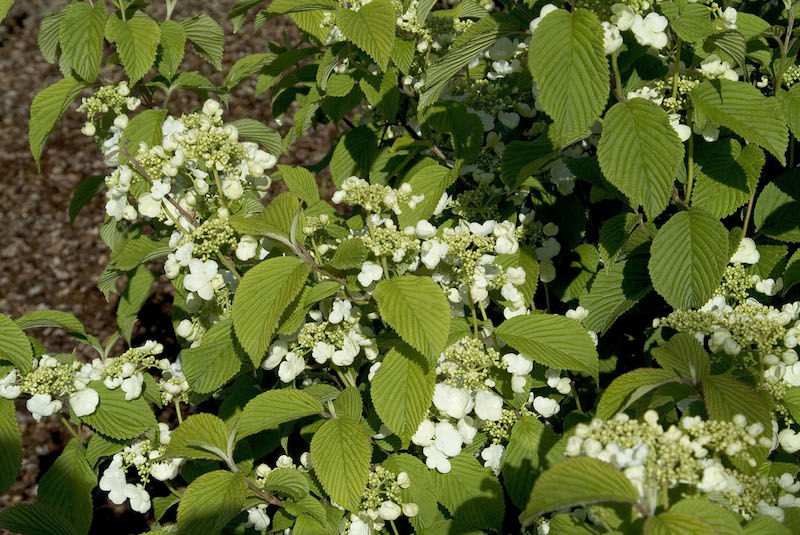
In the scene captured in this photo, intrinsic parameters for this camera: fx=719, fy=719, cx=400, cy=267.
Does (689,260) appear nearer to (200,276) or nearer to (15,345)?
(200,276)

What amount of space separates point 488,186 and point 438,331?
0.76m

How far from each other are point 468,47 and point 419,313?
640 mm

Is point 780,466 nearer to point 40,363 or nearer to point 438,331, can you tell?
point 438,331

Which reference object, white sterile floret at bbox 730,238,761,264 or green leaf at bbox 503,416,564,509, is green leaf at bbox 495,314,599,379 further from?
white sterile floret at bbox 730,238,761,264

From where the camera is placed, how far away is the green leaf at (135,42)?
7.62 feet

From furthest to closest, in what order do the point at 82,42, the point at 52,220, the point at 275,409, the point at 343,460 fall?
the point at 52,220 → the point at 82,42 → the point at 275,409 → the point at 343,460

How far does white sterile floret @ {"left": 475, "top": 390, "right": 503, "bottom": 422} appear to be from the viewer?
1794 millimetres

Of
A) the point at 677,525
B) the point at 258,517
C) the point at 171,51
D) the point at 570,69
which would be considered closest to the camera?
the point at 677,525

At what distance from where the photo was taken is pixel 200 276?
6.17ft

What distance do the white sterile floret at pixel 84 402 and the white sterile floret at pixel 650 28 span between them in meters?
1.71

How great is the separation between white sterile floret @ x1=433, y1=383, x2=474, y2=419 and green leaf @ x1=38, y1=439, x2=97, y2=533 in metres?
1.13

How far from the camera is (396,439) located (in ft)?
6.43

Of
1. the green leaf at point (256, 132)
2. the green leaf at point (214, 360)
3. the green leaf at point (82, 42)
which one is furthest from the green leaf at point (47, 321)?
the green leaf at point (256, 132)

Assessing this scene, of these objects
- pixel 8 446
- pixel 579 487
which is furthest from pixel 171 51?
pixel 579 487
